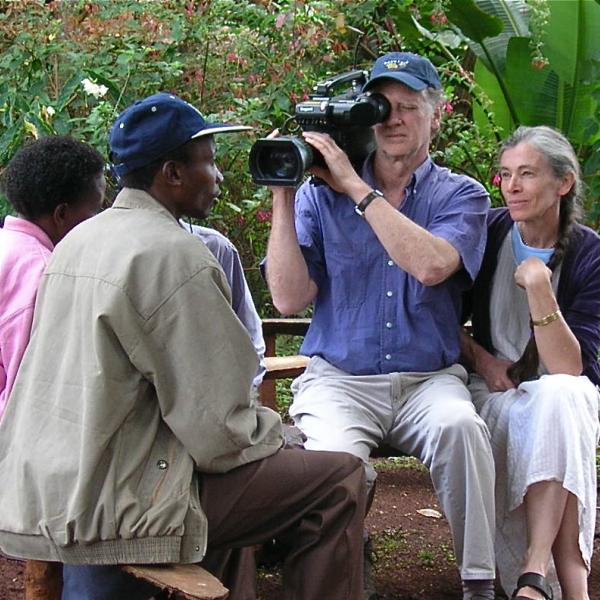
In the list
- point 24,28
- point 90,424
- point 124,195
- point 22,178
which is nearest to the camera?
point 90,424

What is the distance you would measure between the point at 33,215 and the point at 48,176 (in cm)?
12

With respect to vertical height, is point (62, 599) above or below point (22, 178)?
below

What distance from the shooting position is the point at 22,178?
338 centimetres

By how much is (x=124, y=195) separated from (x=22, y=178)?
1.98 ft

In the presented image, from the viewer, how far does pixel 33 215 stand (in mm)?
3389

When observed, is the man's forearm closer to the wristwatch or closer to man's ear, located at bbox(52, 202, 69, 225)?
the wristwatch

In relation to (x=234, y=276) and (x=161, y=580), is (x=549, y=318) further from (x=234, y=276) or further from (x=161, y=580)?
(x=161, y=580)

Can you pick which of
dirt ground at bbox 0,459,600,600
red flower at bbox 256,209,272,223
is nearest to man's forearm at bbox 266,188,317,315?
dirt ground at bbox 0,459,600,600

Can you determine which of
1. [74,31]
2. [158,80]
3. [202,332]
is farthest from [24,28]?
[202,332]

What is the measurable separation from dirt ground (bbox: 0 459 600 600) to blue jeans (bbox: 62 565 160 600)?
1.02m

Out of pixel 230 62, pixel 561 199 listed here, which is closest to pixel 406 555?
pixel 561 199

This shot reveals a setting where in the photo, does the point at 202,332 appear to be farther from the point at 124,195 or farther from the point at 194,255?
the point at 124,195

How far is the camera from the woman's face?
3742mm

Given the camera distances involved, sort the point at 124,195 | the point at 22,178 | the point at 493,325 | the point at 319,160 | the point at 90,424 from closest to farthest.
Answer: the point at 90,424
the point at 124,195
the point at 22,178
the point at 319,160
the point at 493,325
